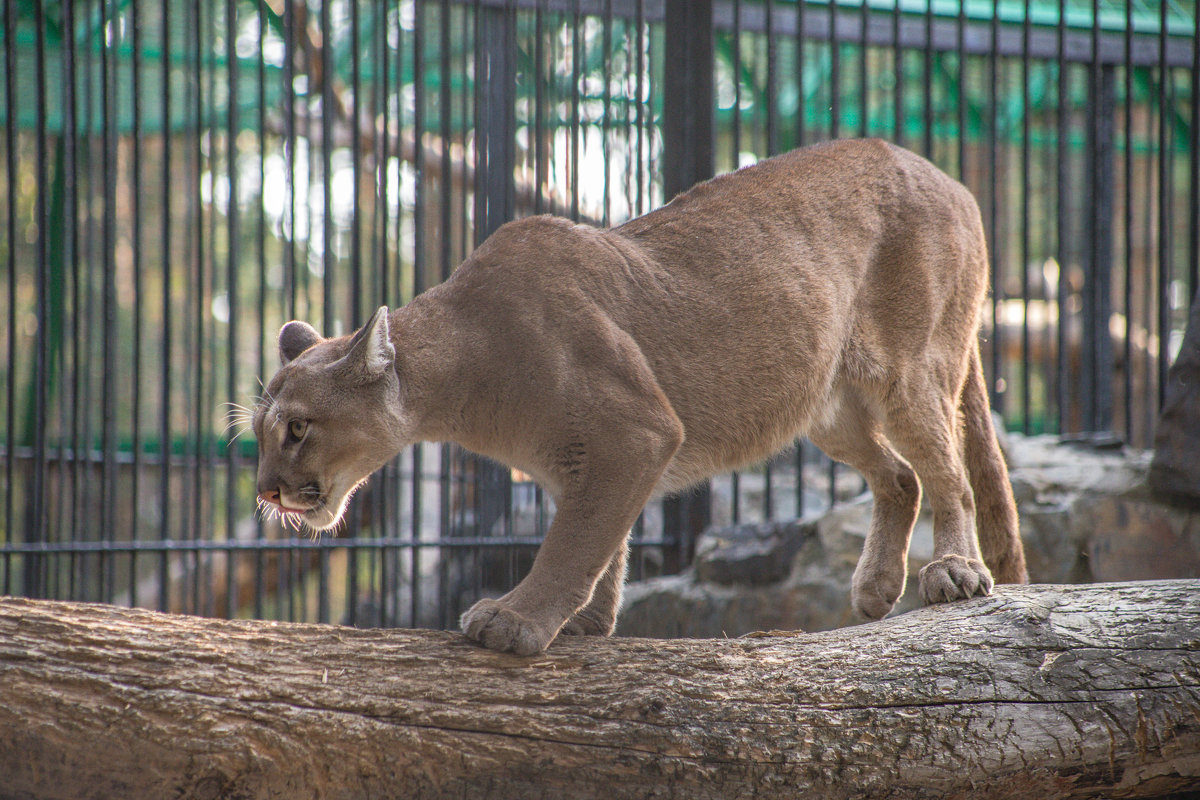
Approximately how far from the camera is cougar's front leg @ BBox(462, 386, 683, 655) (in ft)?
8.62

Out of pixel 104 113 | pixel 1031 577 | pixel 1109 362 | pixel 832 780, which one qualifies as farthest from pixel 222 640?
pixel 1109 362

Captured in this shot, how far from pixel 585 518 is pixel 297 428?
86 cm

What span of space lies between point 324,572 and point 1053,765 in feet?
11.8

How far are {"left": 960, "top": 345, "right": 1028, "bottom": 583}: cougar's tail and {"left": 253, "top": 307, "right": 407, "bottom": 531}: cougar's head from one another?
2179 mm

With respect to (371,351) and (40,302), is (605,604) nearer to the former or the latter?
(371,351)

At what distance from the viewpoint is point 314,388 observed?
2855 mm

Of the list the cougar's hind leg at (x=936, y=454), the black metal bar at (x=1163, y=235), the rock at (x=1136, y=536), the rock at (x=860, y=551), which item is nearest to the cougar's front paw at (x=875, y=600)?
the cougar's hind leg at (x=936, y=454)

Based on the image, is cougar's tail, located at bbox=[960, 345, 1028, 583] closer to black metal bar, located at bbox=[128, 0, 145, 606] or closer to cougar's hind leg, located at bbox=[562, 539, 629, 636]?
cougar's hind leg, located at bbox=[562, 539, 629, 636]

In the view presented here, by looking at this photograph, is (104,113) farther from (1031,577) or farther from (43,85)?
(1031,577)

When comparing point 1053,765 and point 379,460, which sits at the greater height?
point 379,460

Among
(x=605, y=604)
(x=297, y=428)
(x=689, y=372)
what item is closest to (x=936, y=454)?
(x=689, y=372)

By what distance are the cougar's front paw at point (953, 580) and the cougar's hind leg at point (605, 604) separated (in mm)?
970

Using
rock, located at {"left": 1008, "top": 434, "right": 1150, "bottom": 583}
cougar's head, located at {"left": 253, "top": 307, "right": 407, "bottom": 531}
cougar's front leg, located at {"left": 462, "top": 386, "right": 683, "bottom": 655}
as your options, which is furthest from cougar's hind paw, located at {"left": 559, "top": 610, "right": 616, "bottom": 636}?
rock, located at {"left": 1008, "top": 434, "right": 1150, "bottom": 583}

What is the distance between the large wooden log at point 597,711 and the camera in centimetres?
215
